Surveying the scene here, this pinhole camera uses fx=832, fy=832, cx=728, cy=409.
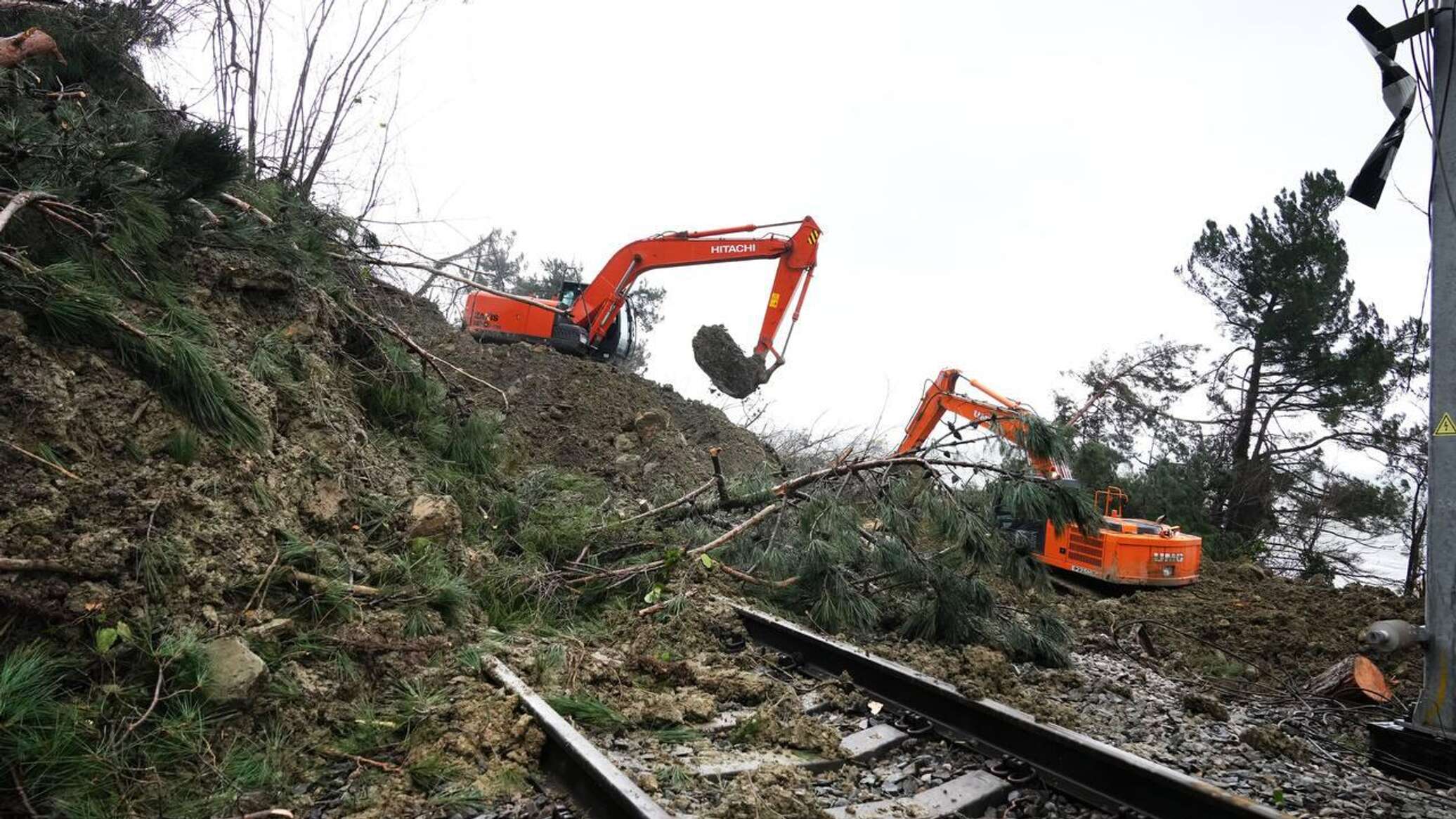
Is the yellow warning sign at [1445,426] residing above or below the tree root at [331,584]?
above

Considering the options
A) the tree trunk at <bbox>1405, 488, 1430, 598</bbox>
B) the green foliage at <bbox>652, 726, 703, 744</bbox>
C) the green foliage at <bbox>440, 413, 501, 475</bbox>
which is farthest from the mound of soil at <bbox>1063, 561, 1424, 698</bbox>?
the green foliage at <bbox>440, 413, 501, 475</bbox>

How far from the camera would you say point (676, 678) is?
3.98 metres

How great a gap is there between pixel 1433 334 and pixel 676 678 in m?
4.52

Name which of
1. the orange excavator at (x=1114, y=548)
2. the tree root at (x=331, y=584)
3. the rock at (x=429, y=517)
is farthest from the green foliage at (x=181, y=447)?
the orange excavator at (x=1114, y=548)

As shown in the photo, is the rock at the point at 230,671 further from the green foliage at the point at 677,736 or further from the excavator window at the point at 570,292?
the excavator window at the point at 570,292

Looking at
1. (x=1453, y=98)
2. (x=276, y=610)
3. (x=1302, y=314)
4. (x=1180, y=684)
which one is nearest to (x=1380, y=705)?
(x=1180, y=684)

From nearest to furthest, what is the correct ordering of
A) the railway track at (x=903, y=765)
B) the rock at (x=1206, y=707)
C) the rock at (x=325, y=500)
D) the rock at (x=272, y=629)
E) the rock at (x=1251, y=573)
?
1. the railway track at (x=903, y=765)
2. the rock at (x=272, y=629)
3. the rock at (x=1206, y=707)
4. the rock at (x=325, y=500)
5. the rock at (x=1251, y=573)

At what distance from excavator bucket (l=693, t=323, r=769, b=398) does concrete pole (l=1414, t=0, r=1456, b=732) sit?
8.56 m

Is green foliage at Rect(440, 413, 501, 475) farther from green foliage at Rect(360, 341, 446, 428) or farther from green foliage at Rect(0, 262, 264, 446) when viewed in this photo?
green foliage at Rect(0, 262, 264, 446)

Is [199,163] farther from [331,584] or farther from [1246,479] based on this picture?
[1246,479]

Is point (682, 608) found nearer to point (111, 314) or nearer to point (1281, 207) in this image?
point (111, 314)

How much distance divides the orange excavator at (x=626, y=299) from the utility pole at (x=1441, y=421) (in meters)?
7.26

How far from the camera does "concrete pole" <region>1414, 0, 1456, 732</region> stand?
4336mm

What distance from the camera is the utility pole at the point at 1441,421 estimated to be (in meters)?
4.30
